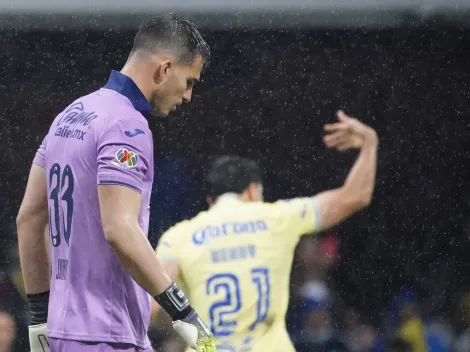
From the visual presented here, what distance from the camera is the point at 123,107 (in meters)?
2.07

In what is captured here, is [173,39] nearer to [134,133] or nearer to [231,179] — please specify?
[134,133]

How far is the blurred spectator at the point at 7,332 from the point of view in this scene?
4.96 meters

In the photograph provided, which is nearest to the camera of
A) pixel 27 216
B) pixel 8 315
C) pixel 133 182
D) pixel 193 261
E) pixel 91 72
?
pixel 133 182

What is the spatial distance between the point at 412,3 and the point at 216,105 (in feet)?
4.41

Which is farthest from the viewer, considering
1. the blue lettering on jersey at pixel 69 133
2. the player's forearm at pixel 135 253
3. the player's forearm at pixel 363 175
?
the player's forearm at pixel 363 175

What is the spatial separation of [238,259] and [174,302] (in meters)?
1.60

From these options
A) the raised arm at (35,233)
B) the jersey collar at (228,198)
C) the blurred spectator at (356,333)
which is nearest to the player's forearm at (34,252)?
the raised arm at (35,233)

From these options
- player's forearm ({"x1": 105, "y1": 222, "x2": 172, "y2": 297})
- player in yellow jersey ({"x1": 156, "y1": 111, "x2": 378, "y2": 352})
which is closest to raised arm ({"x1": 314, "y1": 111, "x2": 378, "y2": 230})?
player in yellow jersey ({"x1": 156, "y1": 111, "x2": 378, "y2": 352})

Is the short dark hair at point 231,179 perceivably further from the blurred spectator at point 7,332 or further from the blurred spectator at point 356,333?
the blurred spectator at point 356,333

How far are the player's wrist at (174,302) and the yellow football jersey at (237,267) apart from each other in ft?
4.87

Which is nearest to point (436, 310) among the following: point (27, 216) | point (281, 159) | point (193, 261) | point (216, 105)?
point (281, 159)

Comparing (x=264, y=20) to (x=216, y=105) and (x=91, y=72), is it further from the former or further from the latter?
(x=91, y=72)

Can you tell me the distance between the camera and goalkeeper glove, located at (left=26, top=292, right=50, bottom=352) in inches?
89.1

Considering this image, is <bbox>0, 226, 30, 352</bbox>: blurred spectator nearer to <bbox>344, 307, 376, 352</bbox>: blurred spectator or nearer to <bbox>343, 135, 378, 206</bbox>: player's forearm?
<bbox>344, 307, 376, 352</bbox>: blurred spectator
